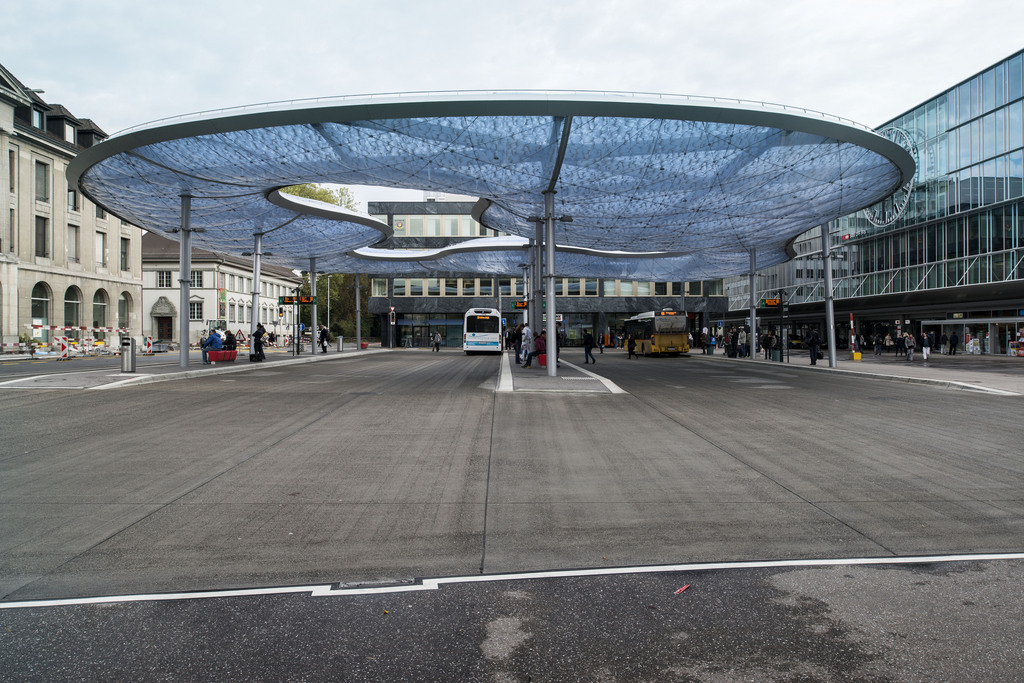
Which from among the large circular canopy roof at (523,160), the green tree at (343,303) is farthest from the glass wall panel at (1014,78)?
the green tree at (343,303)

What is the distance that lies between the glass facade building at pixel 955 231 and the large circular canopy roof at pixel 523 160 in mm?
12420

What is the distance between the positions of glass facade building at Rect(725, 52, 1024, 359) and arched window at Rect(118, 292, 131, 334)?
49.5m

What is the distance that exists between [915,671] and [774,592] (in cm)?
98

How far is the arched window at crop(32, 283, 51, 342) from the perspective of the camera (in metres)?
41.6

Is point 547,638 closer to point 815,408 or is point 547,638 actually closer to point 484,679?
point 484,679

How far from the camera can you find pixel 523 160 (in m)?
19.8

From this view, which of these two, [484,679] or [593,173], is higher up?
[593,173]

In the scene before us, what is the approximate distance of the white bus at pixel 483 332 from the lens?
45.8 meters

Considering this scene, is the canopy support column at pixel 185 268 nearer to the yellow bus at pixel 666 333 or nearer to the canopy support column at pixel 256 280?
the canopy support column at pixel 256 280

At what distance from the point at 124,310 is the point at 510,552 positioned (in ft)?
184

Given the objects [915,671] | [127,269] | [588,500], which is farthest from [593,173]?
[127,269]

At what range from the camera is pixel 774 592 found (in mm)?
3914

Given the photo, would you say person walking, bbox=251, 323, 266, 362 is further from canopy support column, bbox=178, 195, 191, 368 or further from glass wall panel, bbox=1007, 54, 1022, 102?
glass wall panel, bbox=1007, 54, 1022, 102

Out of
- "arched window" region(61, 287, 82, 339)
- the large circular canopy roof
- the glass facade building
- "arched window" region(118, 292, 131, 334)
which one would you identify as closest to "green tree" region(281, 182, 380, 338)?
"arched window" region(118, 292, 131, 334)
